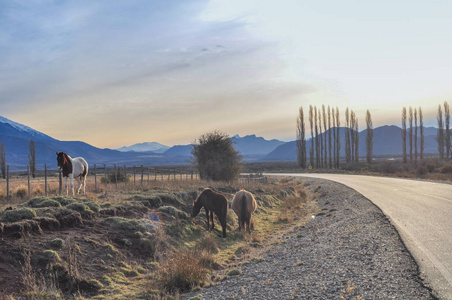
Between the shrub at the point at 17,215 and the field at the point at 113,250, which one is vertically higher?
the shrub at the point at 17,215

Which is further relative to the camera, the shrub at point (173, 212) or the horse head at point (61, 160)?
the horse head at point (61, 160)

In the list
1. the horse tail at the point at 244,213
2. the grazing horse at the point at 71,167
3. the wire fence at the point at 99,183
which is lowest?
the horse tail at the point at 244,213

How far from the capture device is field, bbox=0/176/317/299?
319 inches

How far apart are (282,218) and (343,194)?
27.7 ft

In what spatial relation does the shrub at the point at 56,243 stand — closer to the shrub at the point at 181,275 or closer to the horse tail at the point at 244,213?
the shrub at the point at 181,275

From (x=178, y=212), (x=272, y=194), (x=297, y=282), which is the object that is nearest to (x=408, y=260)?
(x=297, y=282)

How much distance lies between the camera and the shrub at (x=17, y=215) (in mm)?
10226

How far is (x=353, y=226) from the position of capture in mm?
13766

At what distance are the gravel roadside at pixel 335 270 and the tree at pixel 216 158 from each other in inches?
862

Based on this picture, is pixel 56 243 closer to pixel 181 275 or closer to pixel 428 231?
pixel 181 275

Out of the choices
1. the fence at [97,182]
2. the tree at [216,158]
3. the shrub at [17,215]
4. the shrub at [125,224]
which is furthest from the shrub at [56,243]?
the tree at [216,158]

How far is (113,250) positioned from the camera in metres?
10.3

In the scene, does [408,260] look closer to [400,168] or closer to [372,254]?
[372,254]

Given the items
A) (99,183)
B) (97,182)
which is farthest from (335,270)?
(97,182)
